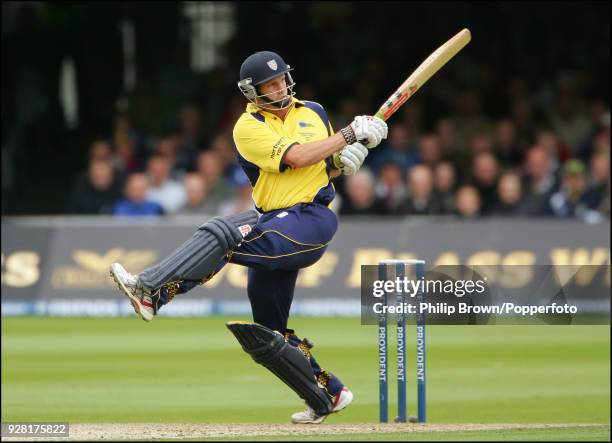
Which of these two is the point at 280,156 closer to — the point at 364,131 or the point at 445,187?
the point at 364,131

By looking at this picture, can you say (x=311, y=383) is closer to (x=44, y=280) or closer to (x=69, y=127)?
(x=44, y=280)

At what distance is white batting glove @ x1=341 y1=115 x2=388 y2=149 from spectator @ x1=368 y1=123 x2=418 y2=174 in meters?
8.30

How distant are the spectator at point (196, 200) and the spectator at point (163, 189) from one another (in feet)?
0.48

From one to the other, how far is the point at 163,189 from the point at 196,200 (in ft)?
1.69

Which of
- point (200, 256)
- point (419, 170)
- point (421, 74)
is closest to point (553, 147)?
point (419, 170)

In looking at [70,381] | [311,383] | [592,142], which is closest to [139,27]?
[592,142]

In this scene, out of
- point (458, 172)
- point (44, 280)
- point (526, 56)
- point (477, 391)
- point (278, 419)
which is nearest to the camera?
point (278, 419)

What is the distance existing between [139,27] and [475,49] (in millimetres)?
4426

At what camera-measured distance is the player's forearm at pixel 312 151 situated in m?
6.96

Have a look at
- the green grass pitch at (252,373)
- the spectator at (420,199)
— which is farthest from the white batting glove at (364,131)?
the spectator at (420,199)

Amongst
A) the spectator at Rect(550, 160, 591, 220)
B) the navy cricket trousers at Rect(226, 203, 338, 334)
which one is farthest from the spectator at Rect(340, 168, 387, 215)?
the navy cricket trousers at Rect(226, 203, 338, 334)

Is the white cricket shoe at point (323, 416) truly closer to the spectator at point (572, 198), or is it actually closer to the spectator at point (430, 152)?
the spectator at point (572, 198)

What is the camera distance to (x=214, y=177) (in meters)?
14.8

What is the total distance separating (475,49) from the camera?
17.0 metres
